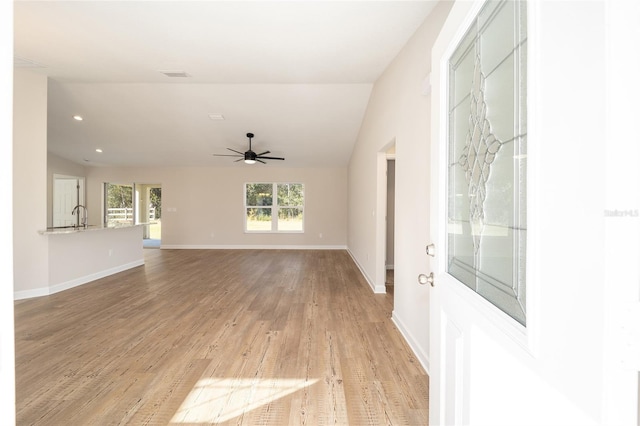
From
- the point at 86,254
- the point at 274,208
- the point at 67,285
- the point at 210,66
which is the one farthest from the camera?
the point at 274,208

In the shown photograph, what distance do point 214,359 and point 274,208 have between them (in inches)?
257

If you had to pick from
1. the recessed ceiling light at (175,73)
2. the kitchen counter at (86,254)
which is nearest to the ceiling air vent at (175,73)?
the recessed ceiling light at (175,73)

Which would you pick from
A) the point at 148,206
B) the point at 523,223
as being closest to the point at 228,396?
the point at 523,223

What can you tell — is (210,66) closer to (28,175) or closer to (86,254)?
(28,175)

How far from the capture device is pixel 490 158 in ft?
3.12

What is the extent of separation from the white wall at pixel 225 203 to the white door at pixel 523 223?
23.9ft

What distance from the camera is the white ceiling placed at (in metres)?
2.44

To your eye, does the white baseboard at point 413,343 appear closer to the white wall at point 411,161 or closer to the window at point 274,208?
the white wall at point 411,161
